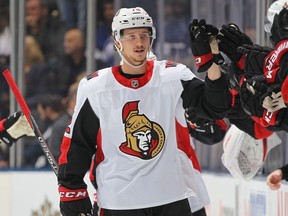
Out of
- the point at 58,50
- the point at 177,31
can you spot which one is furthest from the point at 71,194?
the point at 58,50

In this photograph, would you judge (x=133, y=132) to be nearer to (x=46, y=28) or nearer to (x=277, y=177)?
(x=277, y=177)

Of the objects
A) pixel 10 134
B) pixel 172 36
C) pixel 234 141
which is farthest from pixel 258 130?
pixel 172 36

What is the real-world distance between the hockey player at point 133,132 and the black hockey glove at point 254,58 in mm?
185

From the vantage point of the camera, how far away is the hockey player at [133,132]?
377 centimetres

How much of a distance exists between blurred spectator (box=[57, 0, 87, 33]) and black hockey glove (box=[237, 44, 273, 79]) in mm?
3520

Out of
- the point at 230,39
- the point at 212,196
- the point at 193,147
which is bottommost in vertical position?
the point at 212,196

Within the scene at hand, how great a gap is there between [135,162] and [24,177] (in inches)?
115

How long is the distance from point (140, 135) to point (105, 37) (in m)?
3.54

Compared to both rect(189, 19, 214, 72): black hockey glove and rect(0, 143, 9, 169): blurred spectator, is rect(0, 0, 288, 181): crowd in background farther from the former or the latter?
rect(189, 19, 214, 72): black hockey glove

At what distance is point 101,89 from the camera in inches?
151

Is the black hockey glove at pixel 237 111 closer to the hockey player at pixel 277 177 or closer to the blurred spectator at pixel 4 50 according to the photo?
the hockey player at pixel 277 177

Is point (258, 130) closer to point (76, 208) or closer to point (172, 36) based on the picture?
point (76, 208)

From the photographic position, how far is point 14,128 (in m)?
4.73

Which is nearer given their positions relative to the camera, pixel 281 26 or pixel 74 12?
pixel 281 26
